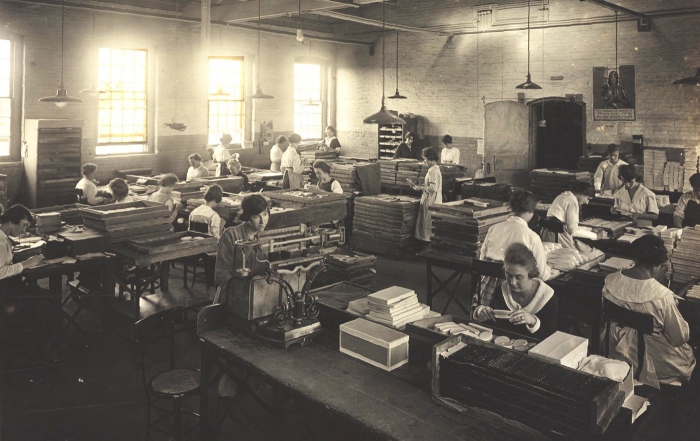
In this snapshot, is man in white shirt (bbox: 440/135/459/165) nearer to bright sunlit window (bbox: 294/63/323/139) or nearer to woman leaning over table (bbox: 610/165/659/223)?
bright sunlit window (bbox: 294/63/323/139)

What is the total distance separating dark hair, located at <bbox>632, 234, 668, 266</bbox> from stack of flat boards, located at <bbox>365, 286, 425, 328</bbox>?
1712 millimetres

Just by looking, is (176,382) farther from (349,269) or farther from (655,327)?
(655,327)

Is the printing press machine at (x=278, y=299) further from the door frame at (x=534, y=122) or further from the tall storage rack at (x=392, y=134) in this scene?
the tall storage rack at (x=392, y=134)

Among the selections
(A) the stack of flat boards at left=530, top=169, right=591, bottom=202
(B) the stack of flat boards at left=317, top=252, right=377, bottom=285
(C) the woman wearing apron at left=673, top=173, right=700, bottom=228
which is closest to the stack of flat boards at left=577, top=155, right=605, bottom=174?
(A) the stack of flat boards at left=530, top=169, right=591, bottom=202

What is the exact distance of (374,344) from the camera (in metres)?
3.57

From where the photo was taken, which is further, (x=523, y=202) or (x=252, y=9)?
(x=252, y=9)

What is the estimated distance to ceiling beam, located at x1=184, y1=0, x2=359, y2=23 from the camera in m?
12.1

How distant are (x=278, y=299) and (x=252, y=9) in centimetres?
1123

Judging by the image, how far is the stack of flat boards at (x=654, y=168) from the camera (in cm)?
1227

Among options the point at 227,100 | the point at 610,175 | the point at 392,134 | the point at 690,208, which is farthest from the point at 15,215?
the point at 392,134

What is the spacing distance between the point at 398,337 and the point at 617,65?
1133 cm

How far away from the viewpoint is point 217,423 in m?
4.17

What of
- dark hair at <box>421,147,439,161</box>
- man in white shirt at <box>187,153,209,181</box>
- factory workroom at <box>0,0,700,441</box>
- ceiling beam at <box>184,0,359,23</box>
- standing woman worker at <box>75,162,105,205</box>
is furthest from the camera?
ceiling beam at <box>184,0,359,23</box>

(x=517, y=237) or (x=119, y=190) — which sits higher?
(x=119, y=190)
